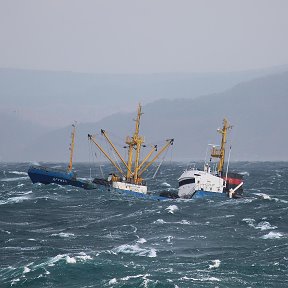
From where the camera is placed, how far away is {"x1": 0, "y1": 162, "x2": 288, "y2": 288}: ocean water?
50688mm

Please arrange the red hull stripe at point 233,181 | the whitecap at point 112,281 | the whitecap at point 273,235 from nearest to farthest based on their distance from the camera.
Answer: the whitecap at point 112,281 < the whitecap at point 273,235 < the red hull stripe at point 233,181

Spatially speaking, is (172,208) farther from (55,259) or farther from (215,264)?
(55,259)

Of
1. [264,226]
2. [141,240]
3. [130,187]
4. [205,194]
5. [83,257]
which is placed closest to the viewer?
[83,257]

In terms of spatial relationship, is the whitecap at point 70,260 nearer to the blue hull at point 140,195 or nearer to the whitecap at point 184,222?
the whitecap at point 184,222

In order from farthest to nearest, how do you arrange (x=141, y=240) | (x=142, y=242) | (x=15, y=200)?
(x=15, y=200) < (x=141, y=240) < (x=142, y=242)

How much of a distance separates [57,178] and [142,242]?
61.9m

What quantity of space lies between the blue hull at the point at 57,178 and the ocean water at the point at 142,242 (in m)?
15.6

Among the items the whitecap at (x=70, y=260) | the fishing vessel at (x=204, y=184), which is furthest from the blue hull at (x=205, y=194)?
the whitecap at (x=70, y=260)

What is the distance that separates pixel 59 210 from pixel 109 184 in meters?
25.3

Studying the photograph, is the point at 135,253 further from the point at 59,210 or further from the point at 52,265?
the point at 59,210

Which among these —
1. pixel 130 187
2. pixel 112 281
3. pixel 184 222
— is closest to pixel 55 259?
pixel 112 281

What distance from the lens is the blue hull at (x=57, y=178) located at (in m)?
120

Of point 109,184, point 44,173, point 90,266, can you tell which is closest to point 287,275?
point 90,266

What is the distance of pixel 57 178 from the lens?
124125 mm
